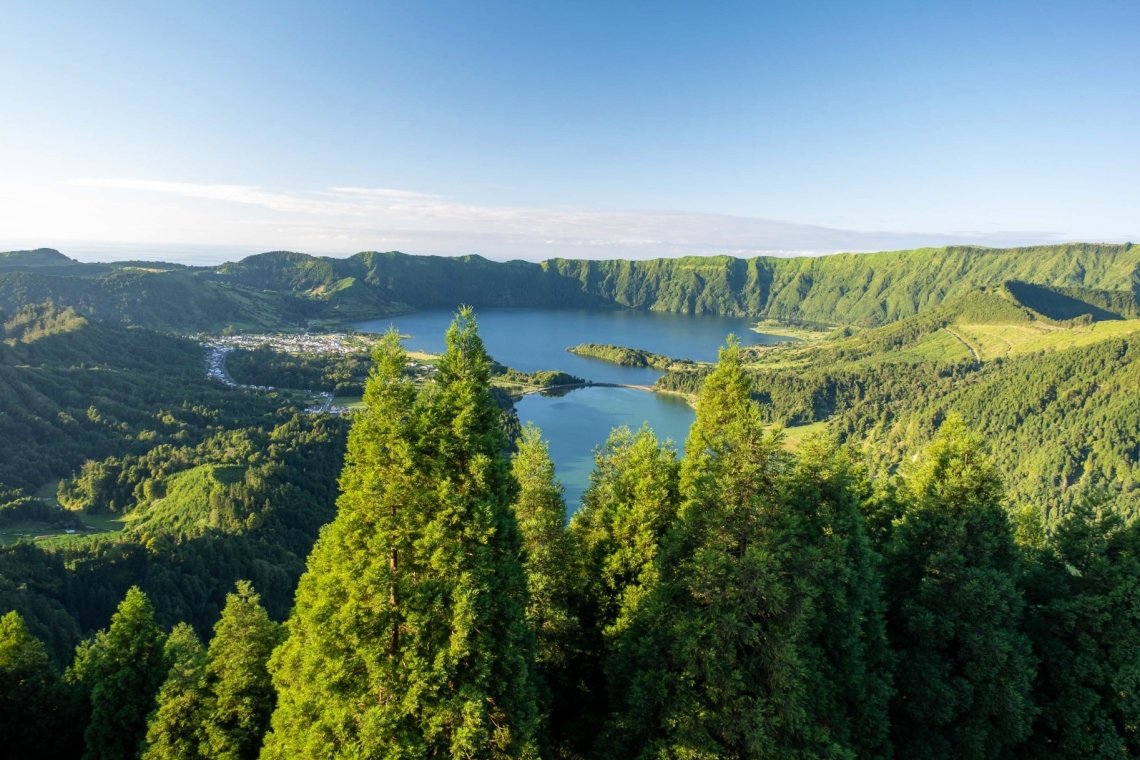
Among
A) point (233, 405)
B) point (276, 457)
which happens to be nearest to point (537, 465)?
point (276, 457)

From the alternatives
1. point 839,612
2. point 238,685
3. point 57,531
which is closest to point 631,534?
point 839,612

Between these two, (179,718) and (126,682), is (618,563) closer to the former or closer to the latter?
(179,718)

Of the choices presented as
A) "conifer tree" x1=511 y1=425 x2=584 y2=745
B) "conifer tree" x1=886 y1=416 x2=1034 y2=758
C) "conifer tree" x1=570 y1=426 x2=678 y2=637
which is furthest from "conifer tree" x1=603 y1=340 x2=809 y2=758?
"conifer tree" x1=886 y1=416 x2=1034 y2=758

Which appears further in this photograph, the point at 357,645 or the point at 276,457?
the point at 276,457

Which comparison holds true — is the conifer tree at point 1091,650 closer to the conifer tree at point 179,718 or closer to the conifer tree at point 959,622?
the conifer tree at point 959,622

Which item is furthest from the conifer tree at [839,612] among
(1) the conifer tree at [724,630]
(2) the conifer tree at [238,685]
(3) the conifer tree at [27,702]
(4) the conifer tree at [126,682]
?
(3) the conifer tree at [27,702]

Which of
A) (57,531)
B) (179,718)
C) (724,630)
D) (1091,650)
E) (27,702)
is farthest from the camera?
(57,531)

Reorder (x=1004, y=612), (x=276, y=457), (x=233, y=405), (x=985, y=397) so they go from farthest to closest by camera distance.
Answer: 1. (x=985, y=397)
2. (x=233, y=405)
3. (x=276, y=457)
4. (x=1004, y=612)

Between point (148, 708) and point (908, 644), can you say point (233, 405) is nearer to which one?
point (148, 708)
